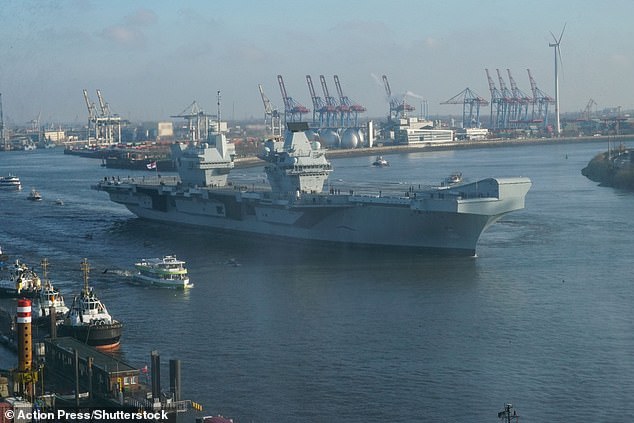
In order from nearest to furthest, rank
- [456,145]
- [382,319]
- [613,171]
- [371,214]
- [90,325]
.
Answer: [90,325] → [382,319] → [371,214] → [613,171] → [456,145]

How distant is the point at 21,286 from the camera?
67.6 feet

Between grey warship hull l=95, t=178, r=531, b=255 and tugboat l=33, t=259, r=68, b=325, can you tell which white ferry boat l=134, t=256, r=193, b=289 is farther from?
grey warship hull l=95, t=178, r=531, b=255

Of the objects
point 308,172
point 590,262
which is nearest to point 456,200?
point 590,262

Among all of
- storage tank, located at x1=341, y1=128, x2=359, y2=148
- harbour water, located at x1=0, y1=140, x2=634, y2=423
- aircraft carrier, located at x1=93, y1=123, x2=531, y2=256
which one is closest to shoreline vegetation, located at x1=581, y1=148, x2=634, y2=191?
harbour water, located at x1=0, y1=140, x2=634, y2=423

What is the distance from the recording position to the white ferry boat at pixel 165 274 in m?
21.4

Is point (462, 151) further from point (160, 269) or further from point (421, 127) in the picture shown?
point (160, 269)

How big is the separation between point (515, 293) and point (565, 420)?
724 cm

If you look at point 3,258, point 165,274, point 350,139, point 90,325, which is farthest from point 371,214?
point 350,139

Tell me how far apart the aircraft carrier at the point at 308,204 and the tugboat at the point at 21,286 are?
24.2ft

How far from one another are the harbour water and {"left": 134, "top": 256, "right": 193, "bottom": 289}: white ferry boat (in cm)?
34

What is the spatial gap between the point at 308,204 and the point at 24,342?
15518 millimetres

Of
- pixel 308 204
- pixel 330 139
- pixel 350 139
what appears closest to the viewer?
pixel 308 204

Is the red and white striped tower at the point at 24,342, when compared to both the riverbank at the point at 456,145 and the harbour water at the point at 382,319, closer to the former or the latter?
the harbour water at the point at 382,319

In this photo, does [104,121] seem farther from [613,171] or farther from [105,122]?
[613,171]
